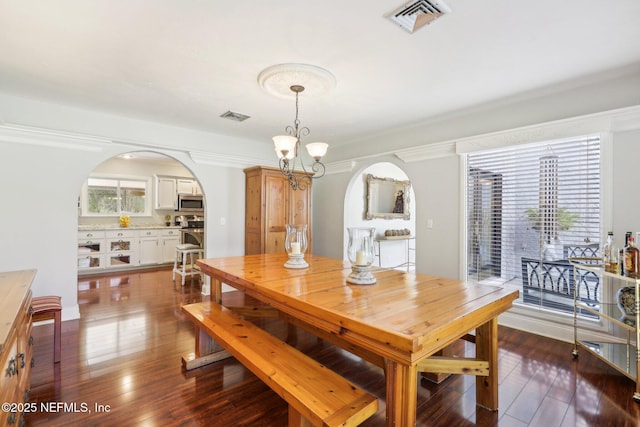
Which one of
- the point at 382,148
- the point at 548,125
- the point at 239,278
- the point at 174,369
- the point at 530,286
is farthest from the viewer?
the point at 382,148

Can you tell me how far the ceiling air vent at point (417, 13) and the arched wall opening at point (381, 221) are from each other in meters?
3.06

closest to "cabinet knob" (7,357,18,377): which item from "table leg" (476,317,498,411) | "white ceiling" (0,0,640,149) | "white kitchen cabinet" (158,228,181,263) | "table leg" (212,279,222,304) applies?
"table leg" (212,279,222,304)

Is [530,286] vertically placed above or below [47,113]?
below

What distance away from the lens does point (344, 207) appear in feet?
17.2

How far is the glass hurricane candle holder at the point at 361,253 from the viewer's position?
1966mm

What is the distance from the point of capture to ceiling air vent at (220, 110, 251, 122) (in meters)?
3.62

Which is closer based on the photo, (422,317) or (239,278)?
(422,317)

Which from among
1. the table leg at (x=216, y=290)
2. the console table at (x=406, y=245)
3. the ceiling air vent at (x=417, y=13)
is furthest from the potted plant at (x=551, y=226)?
the table leg at (x=216, y=290)

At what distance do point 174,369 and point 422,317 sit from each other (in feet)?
6.83

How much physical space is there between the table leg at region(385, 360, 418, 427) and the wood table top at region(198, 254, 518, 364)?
0.33 ft

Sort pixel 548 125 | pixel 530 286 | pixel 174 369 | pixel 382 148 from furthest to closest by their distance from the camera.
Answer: pixel 382 148 → pixel 530 286 → pixel 548 125 → pixel 174 369

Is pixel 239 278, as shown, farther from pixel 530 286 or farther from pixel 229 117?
pixel 530 286

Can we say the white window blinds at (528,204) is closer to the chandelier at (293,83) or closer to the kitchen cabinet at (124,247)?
the chandelier at (293,83)

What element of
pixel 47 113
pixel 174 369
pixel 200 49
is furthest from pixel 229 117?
pixel 174 369
